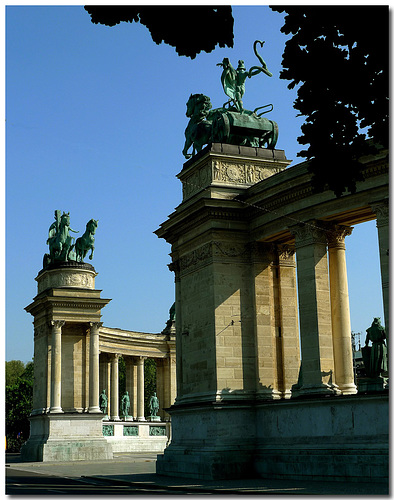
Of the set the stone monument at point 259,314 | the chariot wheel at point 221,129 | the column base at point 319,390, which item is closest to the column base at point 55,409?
the stone monument at point 259,314

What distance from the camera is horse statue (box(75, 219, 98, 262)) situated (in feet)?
216

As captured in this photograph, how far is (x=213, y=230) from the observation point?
35.7 metres

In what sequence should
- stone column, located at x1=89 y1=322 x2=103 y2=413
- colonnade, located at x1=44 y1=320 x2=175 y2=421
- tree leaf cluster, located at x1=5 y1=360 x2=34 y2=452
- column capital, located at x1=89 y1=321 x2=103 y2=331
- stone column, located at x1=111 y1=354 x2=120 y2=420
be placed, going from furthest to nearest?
1. tree leaf cluster, located at x1=5 y1=360 x2=34 y2=452
2. stone column, located at x1=111 y1=354 x2=120 y2=420
3. column capital, located at x1=89 y1=321 x2=103 y2=331
4. stone column, located at x1=89 y1=322 x2=103 y2=413
5. colonnade, located at x1=44 y1=320 x2=175 y2=421

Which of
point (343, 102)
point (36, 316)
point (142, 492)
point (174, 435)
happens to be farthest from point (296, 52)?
point (36, 316)

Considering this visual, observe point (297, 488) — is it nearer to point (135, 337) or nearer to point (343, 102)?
point (343, 102)

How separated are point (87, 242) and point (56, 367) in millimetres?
11631

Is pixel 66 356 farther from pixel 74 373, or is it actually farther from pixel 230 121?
pixel 230 121

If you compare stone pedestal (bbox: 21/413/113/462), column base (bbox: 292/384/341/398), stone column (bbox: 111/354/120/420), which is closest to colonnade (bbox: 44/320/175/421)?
stone pedestal (bbox: 21/413/113/462)

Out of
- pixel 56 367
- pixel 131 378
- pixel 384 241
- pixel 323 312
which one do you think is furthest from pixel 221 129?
pixel 131 378

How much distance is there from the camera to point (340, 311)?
3238 cm

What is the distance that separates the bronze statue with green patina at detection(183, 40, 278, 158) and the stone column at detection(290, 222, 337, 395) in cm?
787

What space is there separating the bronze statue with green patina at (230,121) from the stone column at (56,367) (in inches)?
996

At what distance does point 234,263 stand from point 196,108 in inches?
379

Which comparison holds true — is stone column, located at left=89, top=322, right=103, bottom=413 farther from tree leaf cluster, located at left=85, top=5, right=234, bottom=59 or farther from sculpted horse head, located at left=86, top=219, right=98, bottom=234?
tree leaf cluster, located at left=85, top=5, right=234, bottom=59
